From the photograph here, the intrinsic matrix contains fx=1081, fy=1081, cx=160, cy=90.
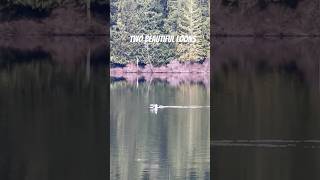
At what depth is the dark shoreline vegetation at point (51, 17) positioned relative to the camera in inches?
795

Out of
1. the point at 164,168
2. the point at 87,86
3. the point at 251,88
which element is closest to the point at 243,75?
the point at 251,88

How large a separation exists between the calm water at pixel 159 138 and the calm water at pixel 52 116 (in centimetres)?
15

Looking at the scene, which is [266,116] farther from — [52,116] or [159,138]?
[159,138]

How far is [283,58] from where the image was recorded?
1814 centimetres

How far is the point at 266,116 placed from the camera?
9758 mm

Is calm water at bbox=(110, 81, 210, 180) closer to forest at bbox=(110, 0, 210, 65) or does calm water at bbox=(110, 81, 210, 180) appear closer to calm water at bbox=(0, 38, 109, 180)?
calm water at bbox=(0, 38, 109, 180)

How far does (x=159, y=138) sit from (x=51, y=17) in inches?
500

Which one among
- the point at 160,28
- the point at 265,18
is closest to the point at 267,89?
the point at 160,28

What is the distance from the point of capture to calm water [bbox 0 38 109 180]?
22.1 feet

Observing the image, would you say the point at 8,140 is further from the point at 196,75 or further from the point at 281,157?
the point at 196,75

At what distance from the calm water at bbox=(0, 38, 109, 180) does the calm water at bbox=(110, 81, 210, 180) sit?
0.50 ft

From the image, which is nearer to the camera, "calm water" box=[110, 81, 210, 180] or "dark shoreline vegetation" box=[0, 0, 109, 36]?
"calm water" box=[110, 81, 210, 180]

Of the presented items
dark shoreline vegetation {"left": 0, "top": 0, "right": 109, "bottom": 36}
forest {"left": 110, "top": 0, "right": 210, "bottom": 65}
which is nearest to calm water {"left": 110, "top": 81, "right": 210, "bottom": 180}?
forest {"left": 110, "top": 0, "right": 210, "bottom": 65}

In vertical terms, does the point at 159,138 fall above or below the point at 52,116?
below
